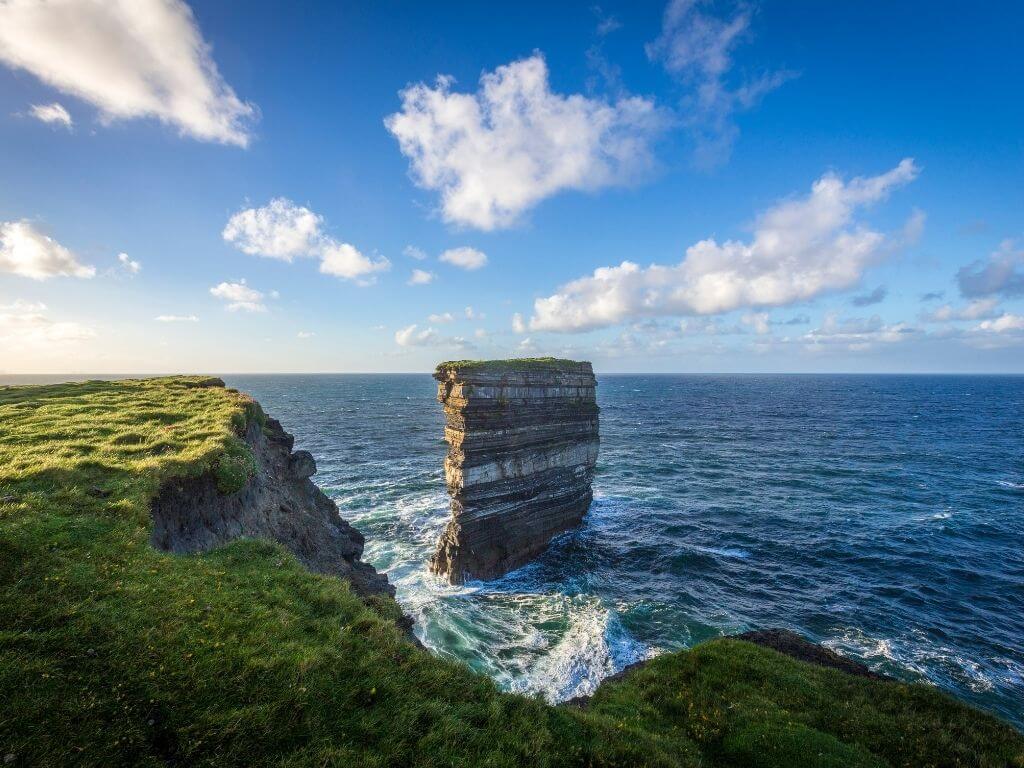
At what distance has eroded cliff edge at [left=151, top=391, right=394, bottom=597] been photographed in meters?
14.6

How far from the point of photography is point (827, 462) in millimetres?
56312

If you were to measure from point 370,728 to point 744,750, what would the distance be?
918 cm

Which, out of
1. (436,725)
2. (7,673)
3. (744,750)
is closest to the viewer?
(7,673)

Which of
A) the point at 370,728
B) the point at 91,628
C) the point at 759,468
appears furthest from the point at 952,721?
the point at 759,468

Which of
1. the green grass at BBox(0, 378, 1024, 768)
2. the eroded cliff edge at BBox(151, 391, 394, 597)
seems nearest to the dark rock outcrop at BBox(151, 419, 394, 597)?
the eroded cliff edge at BBox(151, 391, 394, 597)

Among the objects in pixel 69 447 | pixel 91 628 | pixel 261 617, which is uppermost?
pixel 69 447

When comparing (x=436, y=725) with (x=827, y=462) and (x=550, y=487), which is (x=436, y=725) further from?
(x=827, y=462)

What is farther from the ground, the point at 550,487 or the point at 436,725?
the point at 436,725

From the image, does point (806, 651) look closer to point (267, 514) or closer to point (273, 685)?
point (273, 685)

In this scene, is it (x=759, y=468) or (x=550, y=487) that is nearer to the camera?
(x=550, y=487)

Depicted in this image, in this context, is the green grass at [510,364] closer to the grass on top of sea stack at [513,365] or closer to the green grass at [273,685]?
the grass on top of sea stack at [513,365]

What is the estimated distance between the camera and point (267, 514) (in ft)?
64.5

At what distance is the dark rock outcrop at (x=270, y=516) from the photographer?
14.6 m

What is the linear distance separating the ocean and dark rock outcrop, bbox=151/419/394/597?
5371 mm
